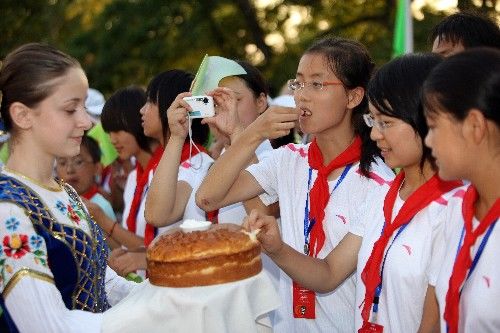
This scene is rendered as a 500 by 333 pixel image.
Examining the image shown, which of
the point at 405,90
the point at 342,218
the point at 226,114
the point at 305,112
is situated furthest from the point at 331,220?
the point at 226,114

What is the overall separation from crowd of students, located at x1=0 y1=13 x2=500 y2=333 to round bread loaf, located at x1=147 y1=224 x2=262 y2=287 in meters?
0.32

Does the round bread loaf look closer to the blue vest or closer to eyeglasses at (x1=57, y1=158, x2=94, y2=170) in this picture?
the blue vest

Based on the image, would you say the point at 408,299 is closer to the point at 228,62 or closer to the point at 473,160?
the point at 473,160

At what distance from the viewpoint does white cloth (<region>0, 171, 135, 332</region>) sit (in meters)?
2.78

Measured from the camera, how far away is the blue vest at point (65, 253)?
2924 mm

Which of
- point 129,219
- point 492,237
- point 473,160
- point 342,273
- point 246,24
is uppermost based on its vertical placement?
point 473,160

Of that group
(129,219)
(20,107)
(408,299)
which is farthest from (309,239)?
(129,219)

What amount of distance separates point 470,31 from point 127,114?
2.64m

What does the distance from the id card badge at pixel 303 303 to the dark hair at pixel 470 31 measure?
1.50 meters

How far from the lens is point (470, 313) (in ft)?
8.73

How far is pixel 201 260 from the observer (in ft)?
9.01

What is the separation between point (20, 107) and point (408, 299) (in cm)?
163

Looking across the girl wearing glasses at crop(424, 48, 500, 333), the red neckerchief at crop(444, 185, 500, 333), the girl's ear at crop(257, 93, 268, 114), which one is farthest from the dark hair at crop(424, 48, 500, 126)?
the girl's ear at crop(257, 93, 268, 114)

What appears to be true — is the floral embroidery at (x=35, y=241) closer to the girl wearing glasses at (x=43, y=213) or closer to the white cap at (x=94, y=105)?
Answer: the girl wearing glasses at (x=43, y=213)
